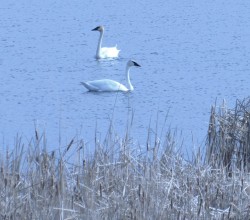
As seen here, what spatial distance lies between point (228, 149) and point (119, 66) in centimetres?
839

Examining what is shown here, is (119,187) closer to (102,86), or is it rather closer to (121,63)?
(102,86)

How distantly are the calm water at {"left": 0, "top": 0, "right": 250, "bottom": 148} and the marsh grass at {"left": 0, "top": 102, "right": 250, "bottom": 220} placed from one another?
273 centimetres

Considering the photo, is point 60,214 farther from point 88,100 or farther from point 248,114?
point 88,100

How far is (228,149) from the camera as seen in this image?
6.71 m

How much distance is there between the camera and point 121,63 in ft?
49.1

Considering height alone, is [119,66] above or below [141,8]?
below

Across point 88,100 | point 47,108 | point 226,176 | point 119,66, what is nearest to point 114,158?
point 226,176

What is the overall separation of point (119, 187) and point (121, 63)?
32.1 feet

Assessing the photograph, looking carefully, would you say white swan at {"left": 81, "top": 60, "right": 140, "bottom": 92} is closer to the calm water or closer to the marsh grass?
the calm water

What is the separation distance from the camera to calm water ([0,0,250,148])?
416 inches

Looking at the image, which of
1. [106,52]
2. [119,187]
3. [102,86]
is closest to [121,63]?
[106,52]

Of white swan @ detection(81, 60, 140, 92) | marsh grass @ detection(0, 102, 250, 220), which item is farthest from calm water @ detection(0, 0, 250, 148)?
marsh grass @ detection(0, 102, 250, 220)

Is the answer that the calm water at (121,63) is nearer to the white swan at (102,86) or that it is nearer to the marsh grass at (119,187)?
the white swan at (102,86)

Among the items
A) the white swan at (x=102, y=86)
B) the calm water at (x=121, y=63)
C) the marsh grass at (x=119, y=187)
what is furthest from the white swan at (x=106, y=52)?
the marsh grass at (x=119, y=187)
